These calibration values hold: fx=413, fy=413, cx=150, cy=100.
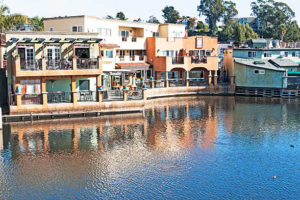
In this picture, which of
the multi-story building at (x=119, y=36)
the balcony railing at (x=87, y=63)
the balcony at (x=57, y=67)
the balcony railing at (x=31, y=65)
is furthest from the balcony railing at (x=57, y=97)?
the multi-story building at (x=119, y=36)

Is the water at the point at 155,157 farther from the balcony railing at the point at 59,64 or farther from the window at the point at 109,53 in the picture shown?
the window at the point at 109,53

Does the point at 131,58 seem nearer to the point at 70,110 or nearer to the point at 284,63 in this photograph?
the point at 70,110

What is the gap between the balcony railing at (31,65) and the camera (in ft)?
154

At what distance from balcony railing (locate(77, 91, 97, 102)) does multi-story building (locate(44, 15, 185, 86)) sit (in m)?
8.82

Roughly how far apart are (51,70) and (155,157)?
20.8m

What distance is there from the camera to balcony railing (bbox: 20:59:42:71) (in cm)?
4697

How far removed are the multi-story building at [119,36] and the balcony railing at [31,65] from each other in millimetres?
11748

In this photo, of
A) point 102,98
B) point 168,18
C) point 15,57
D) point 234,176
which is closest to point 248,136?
point 234,176

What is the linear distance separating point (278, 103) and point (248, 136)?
21929 millimetres

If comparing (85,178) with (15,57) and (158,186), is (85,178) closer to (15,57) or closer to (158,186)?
(158,186)

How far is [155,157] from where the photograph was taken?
32.5m

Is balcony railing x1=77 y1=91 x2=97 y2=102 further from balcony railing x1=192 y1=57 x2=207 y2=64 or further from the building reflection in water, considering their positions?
balcony railing x1=192 y1=57 x2=207 y2=64

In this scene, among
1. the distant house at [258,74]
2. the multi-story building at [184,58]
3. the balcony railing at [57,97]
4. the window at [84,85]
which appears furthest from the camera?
the multi-story building at [184,58]

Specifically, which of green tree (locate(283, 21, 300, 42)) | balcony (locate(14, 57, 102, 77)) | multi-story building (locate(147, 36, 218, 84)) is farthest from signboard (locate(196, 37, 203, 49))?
green tree (locate(283, 21, 300, 42))
